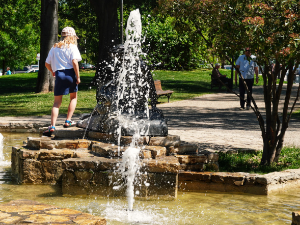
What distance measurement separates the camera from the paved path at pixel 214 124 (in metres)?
8.95

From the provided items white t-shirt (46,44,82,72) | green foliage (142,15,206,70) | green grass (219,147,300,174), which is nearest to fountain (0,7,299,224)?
green grass (219,147,300,174)

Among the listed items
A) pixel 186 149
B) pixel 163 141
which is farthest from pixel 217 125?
pixel 163 141

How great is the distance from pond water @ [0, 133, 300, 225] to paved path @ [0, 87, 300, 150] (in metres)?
2.36

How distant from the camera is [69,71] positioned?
685cm

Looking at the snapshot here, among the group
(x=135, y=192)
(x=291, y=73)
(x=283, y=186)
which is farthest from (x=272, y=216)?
(x=291, y=73)

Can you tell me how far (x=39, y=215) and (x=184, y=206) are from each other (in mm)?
2056

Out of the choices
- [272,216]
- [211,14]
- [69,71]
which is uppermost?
[211,14]

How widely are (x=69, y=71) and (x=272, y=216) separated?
3.65 metres

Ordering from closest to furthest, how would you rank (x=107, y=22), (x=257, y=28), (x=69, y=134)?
(x=257, y=28) → (x=69, y=134) → (x=107, y=22)

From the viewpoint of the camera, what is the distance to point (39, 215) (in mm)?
3717

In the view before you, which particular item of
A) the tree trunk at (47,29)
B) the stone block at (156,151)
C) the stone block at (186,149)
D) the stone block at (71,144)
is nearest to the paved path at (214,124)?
the stone block at (186,149)

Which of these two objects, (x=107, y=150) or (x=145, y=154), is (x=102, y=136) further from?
(x=145, y=154)

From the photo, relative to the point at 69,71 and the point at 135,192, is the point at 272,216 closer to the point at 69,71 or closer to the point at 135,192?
the point at 135,192

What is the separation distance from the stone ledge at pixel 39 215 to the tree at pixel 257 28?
10.6 ft
